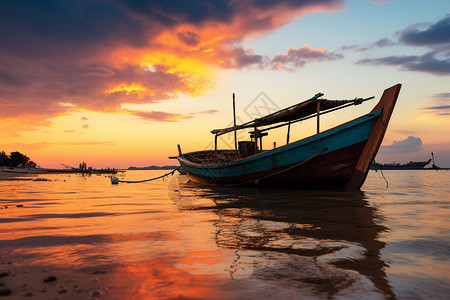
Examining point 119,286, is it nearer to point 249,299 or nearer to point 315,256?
point 249,299

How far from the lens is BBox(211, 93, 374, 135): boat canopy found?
13668 mm

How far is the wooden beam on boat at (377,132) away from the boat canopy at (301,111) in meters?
1.06

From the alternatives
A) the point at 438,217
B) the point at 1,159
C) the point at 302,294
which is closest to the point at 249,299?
the point at 302,294

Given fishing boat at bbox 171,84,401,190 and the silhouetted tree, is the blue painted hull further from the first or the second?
the silhouetted tree

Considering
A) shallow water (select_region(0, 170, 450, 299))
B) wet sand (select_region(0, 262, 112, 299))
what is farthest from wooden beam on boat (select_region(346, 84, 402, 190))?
wet sand (select_region(0, 262, 112, 299))

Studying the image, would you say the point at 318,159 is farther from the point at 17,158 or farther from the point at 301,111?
the point at 17,158

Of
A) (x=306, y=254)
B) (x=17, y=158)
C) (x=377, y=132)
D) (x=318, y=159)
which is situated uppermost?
(x=17, y=158)

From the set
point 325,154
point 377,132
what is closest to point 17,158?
point 325,154

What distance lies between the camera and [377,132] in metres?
12.6

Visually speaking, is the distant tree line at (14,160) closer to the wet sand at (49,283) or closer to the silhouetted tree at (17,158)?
the silhouetted tree at (17,158)

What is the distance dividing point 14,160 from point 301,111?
8761cm

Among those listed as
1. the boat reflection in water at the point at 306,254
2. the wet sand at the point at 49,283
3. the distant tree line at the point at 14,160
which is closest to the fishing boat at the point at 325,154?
the boat reflection in water at the point at 306,254

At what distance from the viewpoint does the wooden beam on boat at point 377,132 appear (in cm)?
1236

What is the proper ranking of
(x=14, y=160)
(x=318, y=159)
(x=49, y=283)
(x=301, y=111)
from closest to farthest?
(x=49, y=283) → (x=318, y=159) → (x=301, y=111) → (x=14, y=160)
